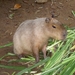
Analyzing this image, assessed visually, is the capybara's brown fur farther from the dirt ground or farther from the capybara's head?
the dirt ground

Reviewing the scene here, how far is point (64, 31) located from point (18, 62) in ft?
3.60

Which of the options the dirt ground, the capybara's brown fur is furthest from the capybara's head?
the dirt ground

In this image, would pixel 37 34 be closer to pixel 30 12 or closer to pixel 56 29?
pixel 56 29

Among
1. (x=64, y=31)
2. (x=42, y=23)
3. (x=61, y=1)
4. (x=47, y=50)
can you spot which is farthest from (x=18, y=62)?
(x=61, y=1)

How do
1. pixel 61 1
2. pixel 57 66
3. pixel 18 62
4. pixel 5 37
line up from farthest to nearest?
pixel 61 1 → pixel 5 37 → pixel 18 62 → pixel 57 66

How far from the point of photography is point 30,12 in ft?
20.9

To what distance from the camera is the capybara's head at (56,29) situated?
402cm

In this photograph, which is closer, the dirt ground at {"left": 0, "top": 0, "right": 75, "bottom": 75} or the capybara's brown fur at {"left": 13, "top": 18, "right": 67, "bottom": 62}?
the capybara's brown fur at {"left": 13, "top": 18, "right": 67, "bottom": 62}

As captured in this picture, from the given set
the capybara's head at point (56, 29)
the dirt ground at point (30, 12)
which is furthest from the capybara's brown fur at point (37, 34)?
the dirt ground at point (30, 12)

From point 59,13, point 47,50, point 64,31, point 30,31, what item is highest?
point 64,31

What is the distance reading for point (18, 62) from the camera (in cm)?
477

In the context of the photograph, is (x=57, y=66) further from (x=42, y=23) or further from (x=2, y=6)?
(x=2, y=6)

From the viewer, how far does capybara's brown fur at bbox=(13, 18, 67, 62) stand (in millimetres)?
4090

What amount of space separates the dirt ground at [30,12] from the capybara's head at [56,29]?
1.60 metres
